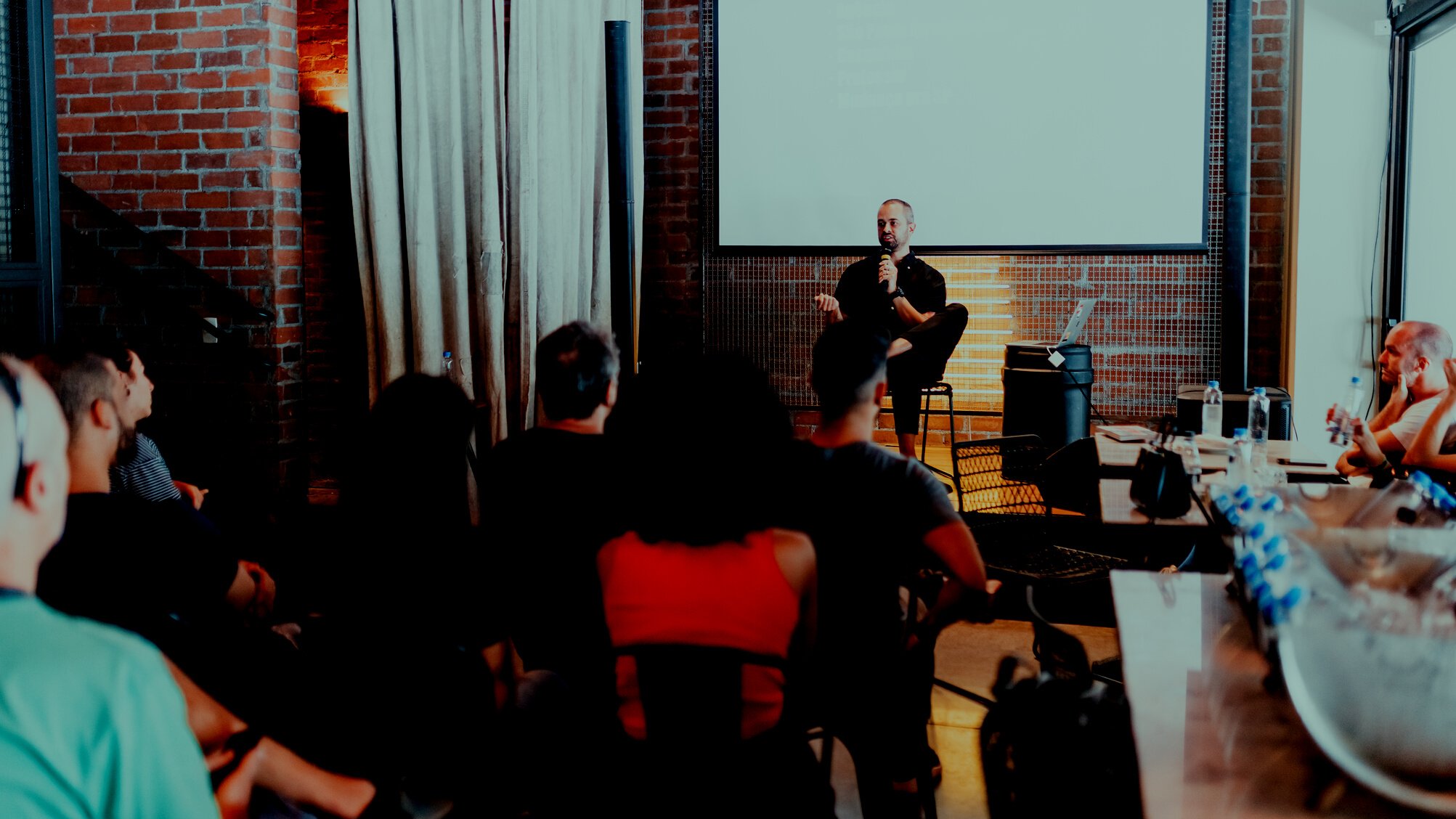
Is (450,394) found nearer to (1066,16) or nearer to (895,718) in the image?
(895,718)

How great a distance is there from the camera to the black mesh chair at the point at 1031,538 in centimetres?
321

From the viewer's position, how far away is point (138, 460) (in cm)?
292

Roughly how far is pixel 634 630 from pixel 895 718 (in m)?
0.72

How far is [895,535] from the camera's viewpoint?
6.79 feet

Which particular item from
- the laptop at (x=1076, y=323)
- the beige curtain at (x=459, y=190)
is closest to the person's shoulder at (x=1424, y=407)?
the laptop at (x=1076, y=323)

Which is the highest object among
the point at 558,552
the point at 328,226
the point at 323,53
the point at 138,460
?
the point at 323,53

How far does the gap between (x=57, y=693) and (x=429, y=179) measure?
119 inches

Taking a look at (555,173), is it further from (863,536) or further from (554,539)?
(863,536)

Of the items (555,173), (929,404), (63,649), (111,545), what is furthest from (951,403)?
(63,649)

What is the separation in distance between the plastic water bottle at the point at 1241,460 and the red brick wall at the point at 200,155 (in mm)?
3279

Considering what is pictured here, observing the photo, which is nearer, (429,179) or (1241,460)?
(1241,460)

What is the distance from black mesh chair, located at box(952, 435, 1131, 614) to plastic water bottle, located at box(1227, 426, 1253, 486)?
43 cm

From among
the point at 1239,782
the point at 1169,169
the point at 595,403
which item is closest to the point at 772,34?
the point at 1169,169

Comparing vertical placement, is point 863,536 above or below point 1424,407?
below
